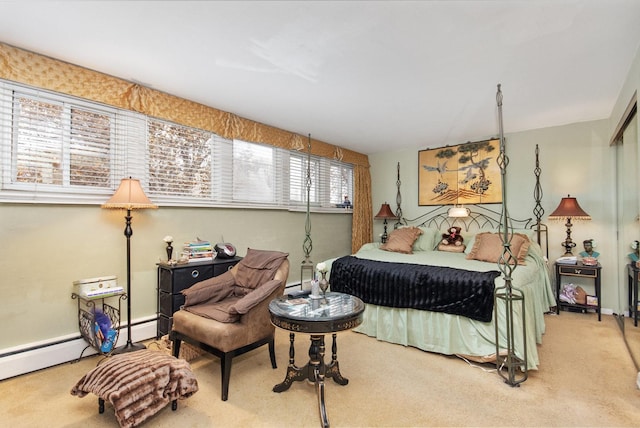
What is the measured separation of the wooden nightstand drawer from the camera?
3.66m

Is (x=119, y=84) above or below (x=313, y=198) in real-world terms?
above

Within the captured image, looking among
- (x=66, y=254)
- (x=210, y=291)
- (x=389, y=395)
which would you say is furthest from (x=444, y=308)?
(x=66, y=254)

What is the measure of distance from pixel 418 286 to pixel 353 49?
2.09 m

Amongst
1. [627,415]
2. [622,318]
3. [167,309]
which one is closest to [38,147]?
[167,309]

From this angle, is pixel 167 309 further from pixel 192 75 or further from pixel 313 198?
pixel 313 198

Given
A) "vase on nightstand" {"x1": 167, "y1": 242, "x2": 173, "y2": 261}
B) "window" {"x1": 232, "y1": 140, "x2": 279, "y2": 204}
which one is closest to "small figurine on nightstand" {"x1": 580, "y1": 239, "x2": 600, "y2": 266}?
"window" {"x1": 232, "y1": 140, "x2": 279, "y2": 204}

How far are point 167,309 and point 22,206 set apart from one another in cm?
141

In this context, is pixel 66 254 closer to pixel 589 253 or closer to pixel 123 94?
pixel 123 94

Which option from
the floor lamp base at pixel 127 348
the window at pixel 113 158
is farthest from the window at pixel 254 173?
the floor lamp base at pixel 127 348

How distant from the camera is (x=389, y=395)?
2.16 m

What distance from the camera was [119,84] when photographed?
2.90 meters

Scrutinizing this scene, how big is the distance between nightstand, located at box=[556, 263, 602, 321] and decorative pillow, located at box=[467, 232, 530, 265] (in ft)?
2.37

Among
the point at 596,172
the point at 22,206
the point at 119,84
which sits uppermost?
the point at 119,84

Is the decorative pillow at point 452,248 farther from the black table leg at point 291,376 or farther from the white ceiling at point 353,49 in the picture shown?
the black table leg at point 291,376
